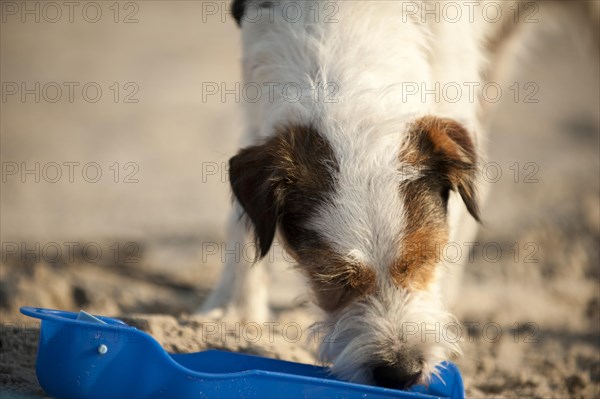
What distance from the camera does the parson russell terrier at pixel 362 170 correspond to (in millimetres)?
2848

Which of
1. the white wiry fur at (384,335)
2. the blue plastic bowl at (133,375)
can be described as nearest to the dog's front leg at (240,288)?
the white wiry fur at (384,335)

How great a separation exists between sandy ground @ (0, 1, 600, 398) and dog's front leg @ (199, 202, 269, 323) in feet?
0.68

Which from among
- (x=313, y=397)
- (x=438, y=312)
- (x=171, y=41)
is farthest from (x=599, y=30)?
(x=171, y=41)

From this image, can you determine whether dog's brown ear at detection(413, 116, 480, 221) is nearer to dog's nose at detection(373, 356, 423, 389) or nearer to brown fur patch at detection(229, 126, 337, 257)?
brown fur patch at detection(229, 126, 337, 257)

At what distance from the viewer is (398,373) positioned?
2.71 meters

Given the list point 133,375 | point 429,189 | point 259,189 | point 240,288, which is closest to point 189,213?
point 240,288

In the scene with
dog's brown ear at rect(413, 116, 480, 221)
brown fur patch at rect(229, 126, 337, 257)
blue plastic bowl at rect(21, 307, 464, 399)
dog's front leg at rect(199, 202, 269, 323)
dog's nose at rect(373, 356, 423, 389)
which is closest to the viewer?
blue plastic bowl at rect(21, 307, 464, 399)

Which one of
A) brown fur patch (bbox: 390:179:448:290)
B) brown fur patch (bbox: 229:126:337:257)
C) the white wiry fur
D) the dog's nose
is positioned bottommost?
the dog's nose

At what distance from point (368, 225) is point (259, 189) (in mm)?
471

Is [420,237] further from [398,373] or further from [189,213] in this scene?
[189,213]

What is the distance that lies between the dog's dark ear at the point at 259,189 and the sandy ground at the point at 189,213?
422 mm

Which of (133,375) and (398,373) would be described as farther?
(398,373)

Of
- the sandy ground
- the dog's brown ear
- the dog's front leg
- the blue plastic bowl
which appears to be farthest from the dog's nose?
the dog's front leg

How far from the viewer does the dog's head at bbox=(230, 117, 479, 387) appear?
2789 mm
